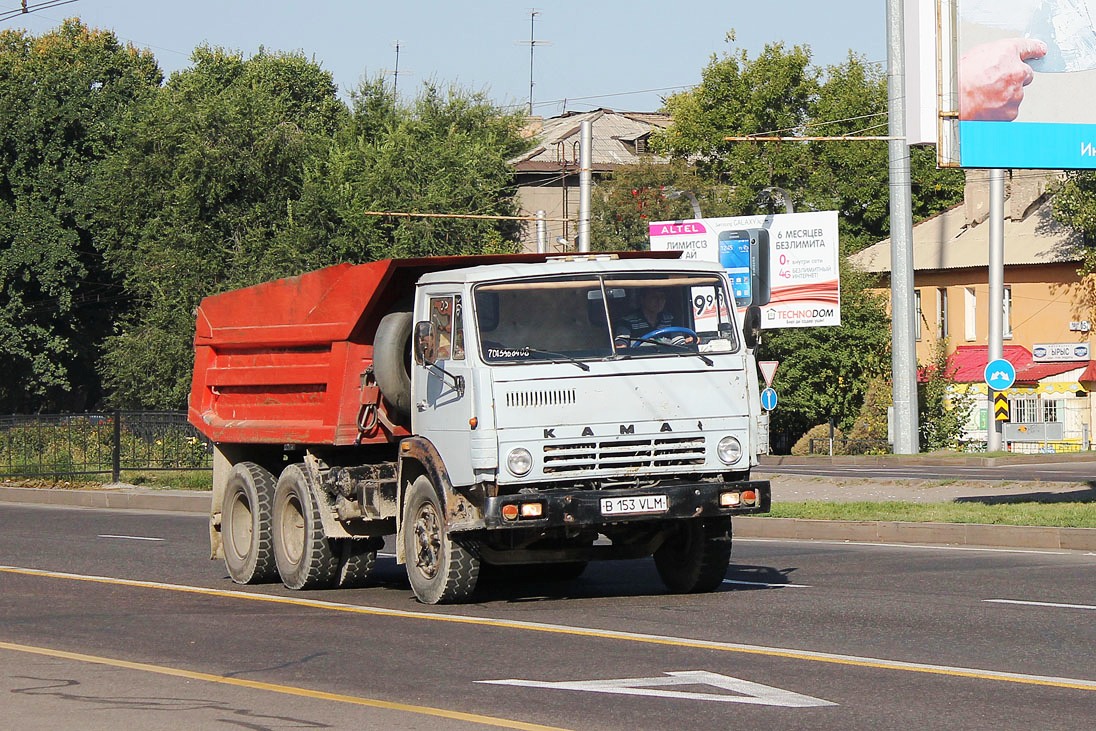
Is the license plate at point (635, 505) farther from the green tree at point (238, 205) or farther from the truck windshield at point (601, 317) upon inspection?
the green tree at point (238, 205)

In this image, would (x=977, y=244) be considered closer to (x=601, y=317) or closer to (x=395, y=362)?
(x=395, y=362)

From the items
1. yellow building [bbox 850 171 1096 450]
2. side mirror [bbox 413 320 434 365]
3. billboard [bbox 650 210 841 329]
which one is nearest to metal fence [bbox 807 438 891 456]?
yellow building [bbox 850 171 1096 450]

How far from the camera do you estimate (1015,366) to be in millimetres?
60969

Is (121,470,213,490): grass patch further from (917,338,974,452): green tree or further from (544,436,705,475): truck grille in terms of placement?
(917,338,974,452): green tree

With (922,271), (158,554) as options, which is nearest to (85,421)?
(158,554)

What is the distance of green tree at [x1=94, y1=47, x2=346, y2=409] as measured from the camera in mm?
62125

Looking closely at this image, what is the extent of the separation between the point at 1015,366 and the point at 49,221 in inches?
1436

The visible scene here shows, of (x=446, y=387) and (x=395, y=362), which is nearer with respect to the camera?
(x=446, y=387)

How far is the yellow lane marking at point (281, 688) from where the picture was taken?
25.1ft

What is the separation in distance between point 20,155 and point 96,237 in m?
4.17

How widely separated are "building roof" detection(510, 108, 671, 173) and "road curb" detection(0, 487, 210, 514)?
54.1 meters

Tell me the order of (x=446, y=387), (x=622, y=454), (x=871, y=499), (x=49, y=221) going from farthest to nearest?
(x=49, y=221) → (x=871, y=499) → (x=446, y=387) → (x=622, y=454)

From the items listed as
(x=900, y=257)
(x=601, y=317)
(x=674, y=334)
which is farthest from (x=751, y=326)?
(x=900, y=257)

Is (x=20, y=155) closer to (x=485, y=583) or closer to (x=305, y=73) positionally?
(x=305, y=73)
